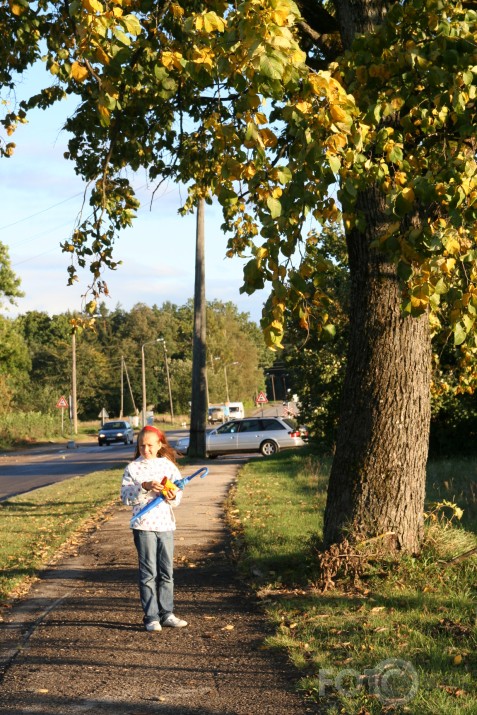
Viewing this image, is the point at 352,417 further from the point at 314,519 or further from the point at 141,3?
the point at 314,519

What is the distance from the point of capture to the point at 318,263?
6664 millimetres

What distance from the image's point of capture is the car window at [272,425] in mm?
34463

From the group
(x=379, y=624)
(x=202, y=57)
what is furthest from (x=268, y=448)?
(x=202, y=57)

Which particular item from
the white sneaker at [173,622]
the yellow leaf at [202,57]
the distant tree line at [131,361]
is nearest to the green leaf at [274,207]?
the yellow leaf at [202,57]

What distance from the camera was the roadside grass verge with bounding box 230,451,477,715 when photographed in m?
4.96

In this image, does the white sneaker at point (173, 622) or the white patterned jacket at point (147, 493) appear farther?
the white patterned jacket at point (147, 493)

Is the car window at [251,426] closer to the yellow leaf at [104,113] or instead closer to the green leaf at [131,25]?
the yellow leaf at [104,113]

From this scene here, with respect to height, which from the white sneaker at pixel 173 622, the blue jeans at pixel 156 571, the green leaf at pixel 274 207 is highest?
the green leaf at pixel 274 207

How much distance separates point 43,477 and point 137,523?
73.3 ft

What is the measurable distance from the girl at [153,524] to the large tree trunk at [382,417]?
5.42ft

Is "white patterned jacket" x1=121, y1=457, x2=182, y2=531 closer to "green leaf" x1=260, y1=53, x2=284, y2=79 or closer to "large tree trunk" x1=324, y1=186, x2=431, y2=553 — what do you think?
"large tree trunk" x1=324, y1=186, x2=431, y2=553

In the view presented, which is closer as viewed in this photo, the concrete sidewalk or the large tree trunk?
the concrete sidewalk

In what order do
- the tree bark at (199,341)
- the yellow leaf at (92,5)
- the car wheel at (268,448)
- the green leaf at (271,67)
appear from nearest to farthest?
the green leaf at (271,67) < the yellow leaf at (92,5) < the tree bark at (199,341) < the car wheel at (268,448)

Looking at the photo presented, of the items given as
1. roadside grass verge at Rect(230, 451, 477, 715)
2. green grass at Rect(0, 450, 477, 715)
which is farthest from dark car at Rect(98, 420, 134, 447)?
roadside grass verge at Rect(230, 451, 477, 715)
